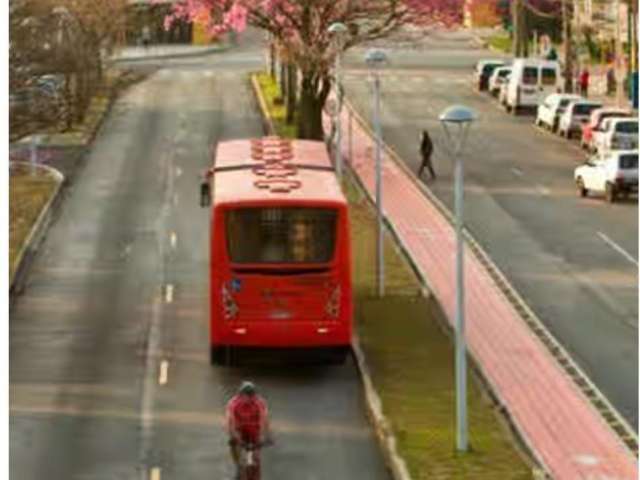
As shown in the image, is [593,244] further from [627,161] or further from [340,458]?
[340,458]

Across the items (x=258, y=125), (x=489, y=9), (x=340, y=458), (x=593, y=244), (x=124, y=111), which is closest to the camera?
(x=340, y=458)

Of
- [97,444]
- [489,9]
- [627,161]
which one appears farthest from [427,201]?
[489,9]

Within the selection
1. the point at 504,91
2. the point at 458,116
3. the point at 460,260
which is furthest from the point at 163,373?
the point at 504,91

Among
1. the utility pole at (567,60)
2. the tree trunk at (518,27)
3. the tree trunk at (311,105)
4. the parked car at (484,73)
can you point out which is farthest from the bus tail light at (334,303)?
the tree trunk at (518,27)

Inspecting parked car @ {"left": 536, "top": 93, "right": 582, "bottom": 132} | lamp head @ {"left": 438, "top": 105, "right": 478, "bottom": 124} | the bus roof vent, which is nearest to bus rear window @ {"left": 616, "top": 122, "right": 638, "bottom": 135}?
parked car @ {"left": 536, "top": 93, "right": 582, "bottom": 132}

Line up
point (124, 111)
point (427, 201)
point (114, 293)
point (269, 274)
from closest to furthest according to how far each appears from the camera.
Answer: point (269, 274)
point (114, 293)
point (427, 201)
point (124, 111)

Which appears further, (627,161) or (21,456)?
(627,161)

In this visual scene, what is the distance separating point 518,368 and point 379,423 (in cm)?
477

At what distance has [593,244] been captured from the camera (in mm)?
41875

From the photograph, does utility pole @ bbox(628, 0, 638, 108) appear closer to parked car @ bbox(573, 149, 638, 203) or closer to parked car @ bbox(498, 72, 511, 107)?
parked car @ bbox(498, 72, 511, 107)

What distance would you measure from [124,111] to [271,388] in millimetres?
42422

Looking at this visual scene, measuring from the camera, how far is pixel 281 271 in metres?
28.2

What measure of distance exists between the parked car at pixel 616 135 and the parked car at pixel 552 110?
5314 millimetres

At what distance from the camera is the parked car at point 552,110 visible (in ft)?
212
